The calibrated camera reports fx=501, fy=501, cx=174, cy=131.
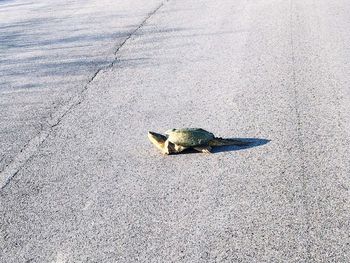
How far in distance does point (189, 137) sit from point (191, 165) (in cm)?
30

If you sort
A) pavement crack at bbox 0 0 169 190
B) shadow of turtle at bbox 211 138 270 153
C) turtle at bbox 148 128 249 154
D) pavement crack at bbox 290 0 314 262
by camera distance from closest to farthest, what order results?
pavement crack at bbox 290 0 314 262
pavement crack at bbox 0 0 169 190
turtle at bbox 148 128 249 154
shadow of turtle at bbox 211 138 270 153

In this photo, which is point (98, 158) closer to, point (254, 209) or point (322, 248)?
point (254, 209)

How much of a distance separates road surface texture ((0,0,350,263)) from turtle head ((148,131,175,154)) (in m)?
0.09

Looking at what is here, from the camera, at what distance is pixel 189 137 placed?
498 centimetres

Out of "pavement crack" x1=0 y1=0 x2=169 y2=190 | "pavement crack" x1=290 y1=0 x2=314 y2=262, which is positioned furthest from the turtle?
"pavement crack" x1=0 y1=0 x2=169 y2=190

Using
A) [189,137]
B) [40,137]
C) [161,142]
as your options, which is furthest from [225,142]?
[40,137]

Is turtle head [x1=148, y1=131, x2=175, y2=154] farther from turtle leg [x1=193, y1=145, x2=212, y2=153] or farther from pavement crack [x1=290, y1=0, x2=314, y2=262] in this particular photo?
pavement crack [x1=290, y1=0, x2=314, y2=262]

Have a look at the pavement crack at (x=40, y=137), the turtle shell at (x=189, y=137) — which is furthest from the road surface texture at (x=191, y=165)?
the turtle shell at (x=189, y=137)

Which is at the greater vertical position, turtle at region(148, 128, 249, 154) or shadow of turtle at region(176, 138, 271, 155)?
turtle at region(148, 128, 249, 154)

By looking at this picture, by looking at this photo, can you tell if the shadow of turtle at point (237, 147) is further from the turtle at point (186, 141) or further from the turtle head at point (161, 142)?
the turtle head at point (161, 142)

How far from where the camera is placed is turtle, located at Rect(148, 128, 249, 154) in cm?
498

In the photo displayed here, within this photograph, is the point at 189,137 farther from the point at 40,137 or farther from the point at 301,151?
the point at 40,137

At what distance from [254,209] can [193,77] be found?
3.41m

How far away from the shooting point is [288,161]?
4781 mm
